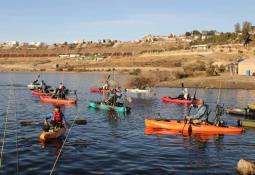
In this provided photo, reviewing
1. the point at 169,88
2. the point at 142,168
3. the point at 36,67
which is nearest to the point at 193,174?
the point at 142,168

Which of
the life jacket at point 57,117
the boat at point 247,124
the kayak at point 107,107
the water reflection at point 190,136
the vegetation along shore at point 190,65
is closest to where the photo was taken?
the life jacket at point 57,117

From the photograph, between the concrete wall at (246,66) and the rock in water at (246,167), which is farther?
the concrete wall at (246,66)

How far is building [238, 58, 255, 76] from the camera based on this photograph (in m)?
75.9

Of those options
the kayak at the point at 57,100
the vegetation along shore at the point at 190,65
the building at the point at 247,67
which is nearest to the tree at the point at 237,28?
the vegetation along shore at the point at 190,65

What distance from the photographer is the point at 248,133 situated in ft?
100

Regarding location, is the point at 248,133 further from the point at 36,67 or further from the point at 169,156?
the point at 36,67

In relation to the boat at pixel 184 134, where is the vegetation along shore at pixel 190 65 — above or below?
above

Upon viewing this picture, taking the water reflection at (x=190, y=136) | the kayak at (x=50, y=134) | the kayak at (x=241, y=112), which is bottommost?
the water reflection at (x=190, y=136)

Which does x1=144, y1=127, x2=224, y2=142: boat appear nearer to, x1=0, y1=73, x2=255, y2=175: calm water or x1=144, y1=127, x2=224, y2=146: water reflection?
x1=144, y1=127, x2=224, y2=146: water reflection

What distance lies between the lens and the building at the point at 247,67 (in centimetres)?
7588

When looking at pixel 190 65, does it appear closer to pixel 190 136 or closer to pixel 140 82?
pixel 140 82

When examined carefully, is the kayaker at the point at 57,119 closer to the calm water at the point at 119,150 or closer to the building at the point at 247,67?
the calm water at the point at 119,150

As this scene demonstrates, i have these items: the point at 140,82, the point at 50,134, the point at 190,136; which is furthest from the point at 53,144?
the point at 140,82

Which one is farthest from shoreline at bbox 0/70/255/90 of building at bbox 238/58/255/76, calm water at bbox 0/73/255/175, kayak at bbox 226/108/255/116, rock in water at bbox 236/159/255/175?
rock in water at bbox 236/159/255/175
